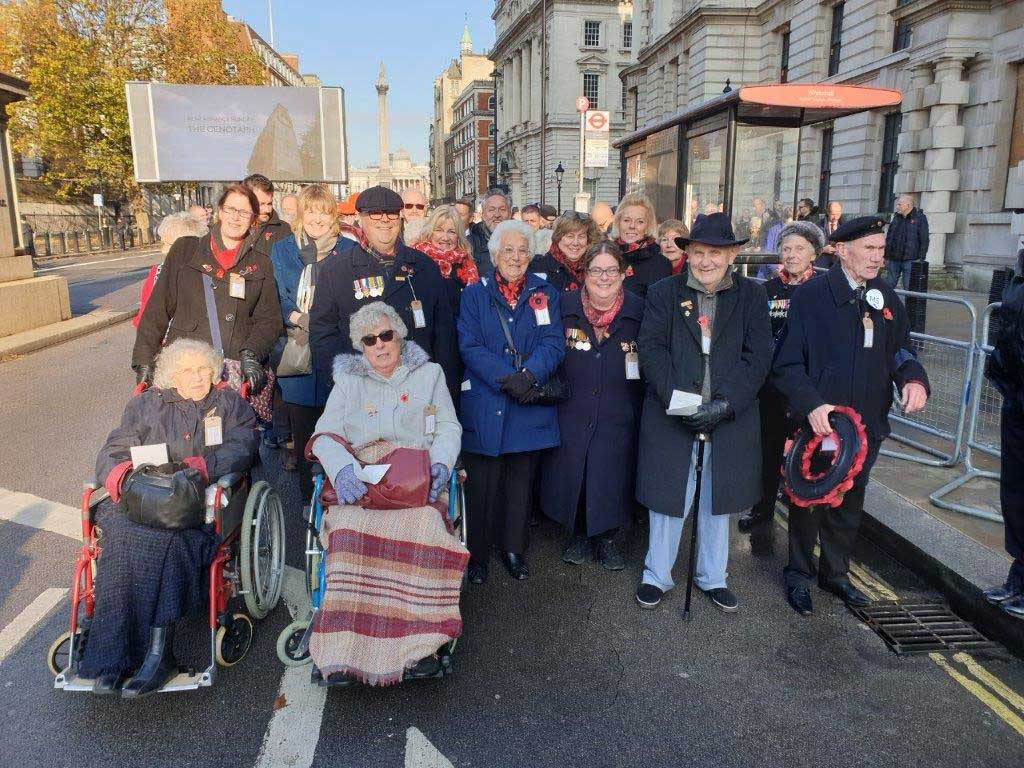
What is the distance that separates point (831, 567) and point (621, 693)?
1663 millimetres

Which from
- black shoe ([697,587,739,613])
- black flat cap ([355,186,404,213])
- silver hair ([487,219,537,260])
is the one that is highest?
black flat cap ([355,186,404,213])

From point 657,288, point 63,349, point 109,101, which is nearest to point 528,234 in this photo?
point 657,288

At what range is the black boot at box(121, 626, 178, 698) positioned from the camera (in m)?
3.08

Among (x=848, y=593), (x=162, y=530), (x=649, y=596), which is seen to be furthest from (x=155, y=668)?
(x=848, y=593)

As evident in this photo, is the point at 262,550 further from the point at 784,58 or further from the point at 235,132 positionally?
the point at 784,58

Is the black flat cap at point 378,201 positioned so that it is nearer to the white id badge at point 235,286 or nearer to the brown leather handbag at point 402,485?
the white id badge at point 235,286

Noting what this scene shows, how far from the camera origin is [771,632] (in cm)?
395

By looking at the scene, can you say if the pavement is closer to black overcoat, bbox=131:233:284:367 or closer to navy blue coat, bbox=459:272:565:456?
navy blue coat, bbox=459:272:565:456

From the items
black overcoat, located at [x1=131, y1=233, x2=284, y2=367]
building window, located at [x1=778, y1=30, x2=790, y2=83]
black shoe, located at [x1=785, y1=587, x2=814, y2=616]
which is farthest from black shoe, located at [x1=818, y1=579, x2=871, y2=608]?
building window, located at [x1=778, y1=30, x2=790, y2=83]

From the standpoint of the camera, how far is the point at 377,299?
4.69 metres

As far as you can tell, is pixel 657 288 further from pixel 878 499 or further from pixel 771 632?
pixel 878 499

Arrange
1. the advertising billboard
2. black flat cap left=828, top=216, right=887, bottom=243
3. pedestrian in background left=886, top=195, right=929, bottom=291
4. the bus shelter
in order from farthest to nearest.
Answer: the advertising billboard < pedestrian in background left=886, top=195, right=929, bottom=291 < the bus shelter < black flat cap left=828, top=216, right=887, bottom=243

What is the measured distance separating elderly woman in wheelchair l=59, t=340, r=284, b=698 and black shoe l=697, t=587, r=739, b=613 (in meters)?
2.46

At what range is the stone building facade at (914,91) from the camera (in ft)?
53.6
